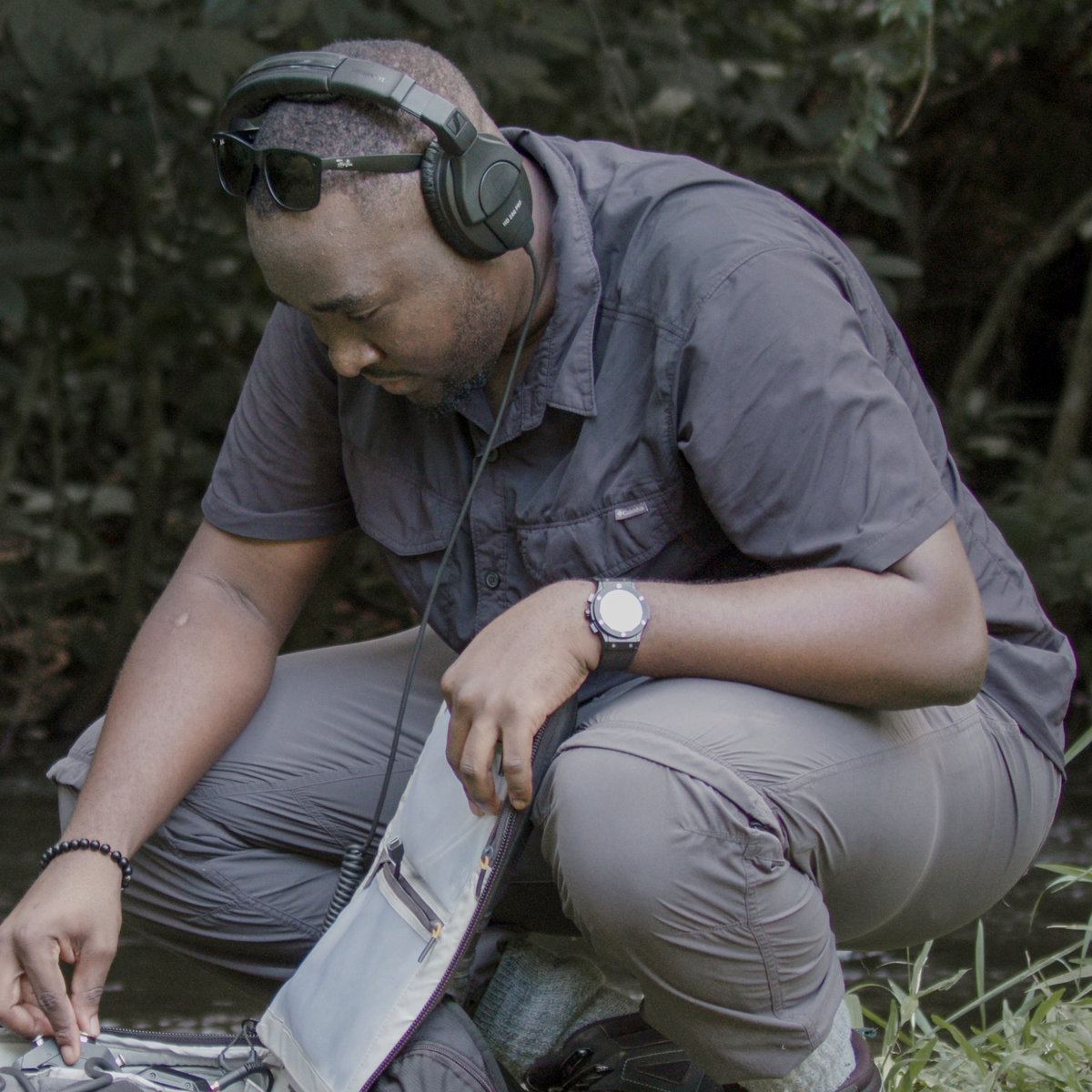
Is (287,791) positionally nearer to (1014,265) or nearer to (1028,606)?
(1028,606)

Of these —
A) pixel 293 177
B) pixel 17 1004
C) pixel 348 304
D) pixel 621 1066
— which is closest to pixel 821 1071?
pixel 621 1066

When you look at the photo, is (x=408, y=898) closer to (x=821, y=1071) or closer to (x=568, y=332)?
(x=821, y=1071)

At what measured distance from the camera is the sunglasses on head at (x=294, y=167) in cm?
154

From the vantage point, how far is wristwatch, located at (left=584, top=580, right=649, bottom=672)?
142cm

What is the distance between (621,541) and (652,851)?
0.40 meters

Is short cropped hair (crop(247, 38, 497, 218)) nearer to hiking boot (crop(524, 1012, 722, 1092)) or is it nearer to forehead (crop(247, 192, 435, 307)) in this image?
forehead (crop(247, 192, 435, 307))

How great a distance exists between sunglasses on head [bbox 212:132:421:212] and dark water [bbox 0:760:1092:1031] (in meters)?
0.95

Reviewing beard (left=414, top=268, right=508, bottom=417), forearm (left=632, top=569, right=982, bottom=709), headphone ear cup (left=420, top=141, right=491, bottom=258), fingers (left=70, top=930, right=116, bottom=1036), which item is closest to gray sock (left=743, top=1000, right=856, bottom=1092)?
forearm (left=632, top=569, right=982, bottom=709)

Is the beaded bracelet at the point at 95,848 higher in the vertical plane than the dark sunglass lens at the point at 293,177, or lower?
lower

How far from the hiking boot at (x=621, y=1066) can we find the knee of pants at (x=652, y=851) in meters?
0.27

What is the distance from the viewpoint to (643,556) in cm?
163

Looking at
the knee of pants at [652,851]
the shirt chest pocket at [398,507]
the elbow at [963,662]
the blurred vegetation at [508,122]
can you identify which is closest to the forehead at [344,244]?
the shirt chest pocket at [398,507]

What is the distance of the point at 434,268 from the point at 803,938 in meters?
0.78

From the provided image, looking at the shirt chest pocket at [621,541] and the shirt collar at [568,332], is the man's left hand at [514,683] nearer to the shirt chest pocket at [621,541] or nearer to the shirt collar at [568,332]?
the shirt chest pocket at [621,541]
